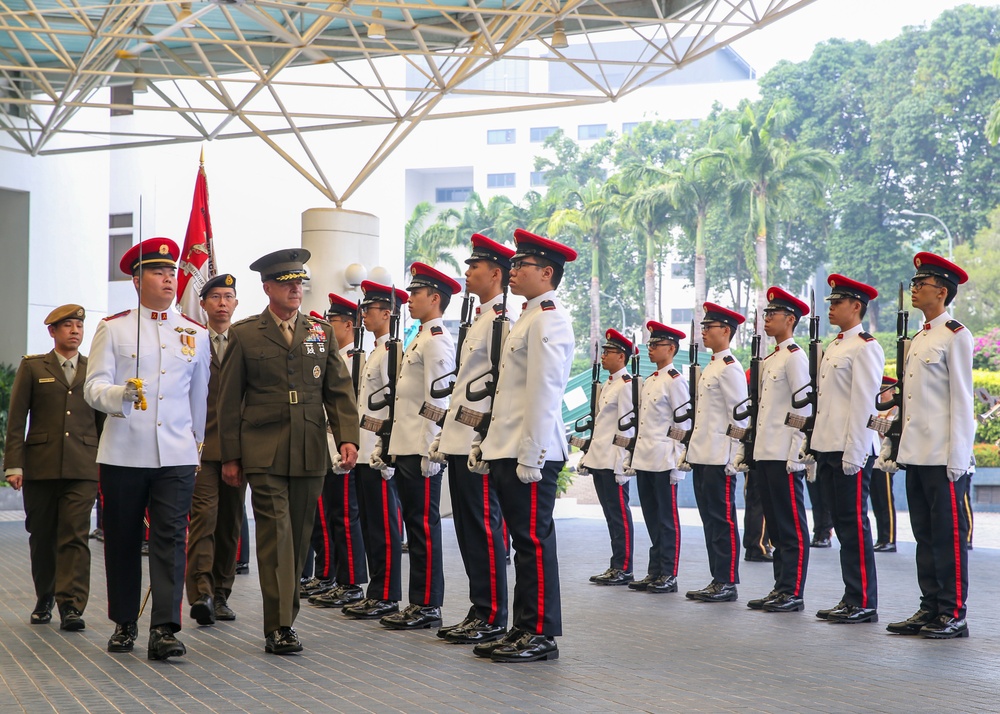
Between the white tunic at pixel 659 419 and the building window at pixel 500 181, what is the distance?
1864 inches

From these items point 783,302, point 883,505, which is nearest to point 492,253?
point 783,302

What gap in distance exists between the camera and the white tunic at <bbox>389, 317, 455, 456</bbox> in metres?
6.02

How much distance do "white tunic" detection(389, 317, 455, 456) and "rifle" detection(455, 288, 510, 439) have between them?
51cm

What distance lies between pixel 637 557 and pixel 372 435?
3.73m

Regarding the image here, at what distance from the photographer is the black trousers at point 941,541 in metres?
5.73

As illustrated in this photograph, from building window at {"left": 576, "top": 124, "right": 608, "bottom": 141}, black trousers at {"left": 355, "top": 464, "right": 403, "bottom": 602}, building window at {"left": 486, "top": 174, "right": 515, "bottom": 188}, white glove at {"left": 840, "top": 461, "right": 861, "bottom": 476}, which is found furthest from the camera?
building window at {"left": 486, "top": 174, "right": 515, "bottom": 188}

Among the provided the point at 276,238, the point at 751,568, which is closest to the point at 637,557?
the point at 751,568

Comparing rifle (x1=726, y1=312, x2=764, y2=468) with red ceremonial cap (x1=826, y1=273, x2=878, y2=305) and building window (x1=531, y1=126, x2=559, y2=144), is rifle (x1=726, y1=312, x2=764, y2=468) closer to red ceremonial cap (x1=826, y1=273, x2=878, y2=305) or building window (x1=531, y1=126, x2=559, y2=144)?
red ceremonial cap (x1=826, y1=273, x2=878, y2=305)

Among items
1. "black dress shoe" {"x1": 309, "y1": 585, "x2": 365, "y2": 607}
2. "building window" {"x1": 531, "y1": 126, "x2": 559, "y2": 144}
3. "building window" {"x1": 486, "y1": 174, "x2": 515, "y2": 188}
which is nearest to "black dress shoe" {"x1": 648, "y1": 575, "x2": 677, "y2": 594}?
"black dress shoe" {"x1": 309, "y1": 585, "x2": 365, "y2": 607}

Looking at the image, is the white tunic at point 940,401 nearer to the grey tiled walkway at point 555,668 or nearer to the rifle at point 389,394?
the grey tiled walkway at point 555,668

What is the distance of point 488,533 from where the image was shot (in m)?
5.46

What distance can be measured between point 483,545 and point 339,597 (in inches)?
65.5

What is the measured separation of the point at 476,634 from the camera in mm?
5426

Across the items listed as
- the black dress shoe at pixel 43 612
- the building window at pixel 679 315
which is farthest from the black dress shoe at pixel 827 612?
the building window at pixel 679 315
